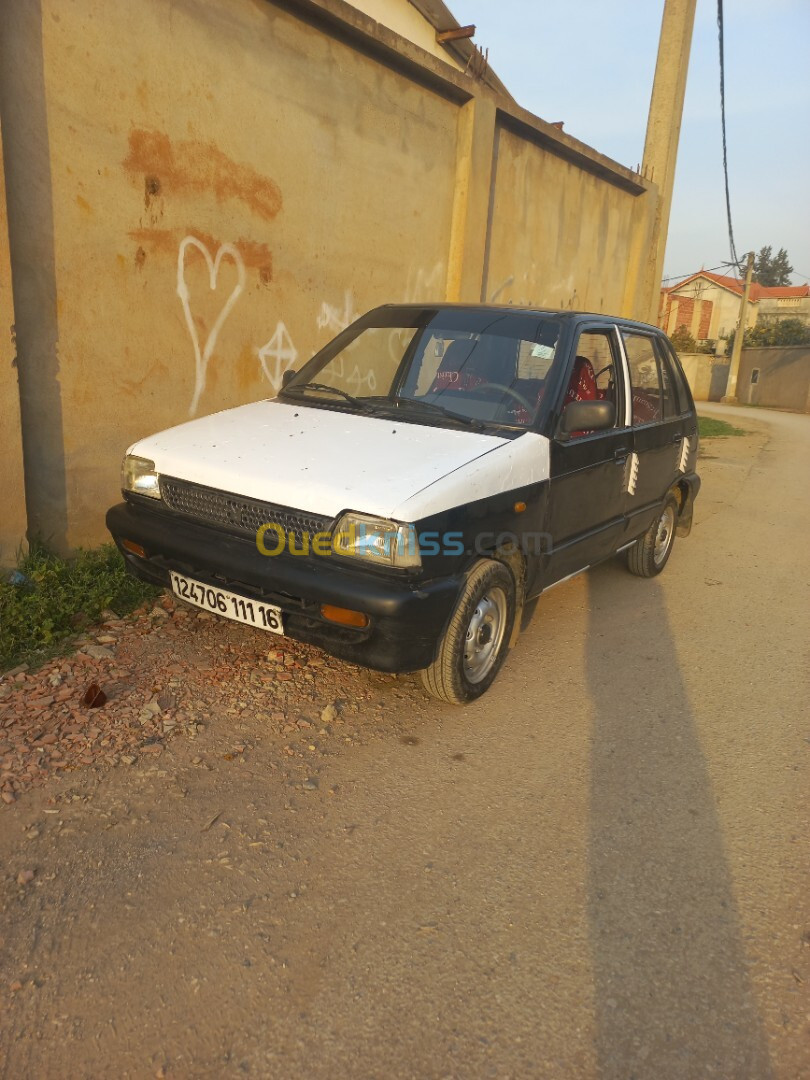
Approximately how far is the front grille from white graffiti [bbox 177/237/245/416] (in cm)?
224

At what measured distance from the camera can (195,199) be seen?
5160 mm

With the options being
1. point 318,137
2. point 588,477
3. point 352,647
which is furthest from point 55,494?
point 318,137

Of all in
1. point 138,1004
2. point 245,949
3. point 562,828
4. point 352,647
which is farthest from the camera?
point 352,647

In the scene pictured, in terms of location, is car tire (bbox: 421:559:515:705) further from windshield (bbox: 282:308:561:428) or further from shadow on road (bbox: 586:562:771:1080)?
windshield (bbox: 282:308:561:428)

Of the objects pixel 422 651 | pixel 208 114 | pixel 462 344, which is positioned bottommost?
pixel 422 651

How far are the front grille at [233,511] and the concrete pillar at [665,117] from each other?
11.6 metres

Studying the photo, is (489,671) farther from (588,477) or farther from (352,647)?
(588,477)

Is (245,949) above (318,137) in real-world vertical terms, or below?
below

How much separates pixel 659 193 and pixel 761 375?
23098mm

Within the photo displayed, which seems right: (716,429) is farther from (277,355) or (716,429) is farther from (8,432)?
(8,432)

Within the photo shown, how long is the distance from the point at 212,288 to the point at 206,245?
29cm

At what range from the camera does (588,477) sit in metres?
4.07

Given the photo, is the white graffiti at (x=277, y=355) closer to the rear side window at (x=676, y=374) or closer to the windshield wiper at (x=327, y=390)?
the windshield wiper at (x=327, y=390)

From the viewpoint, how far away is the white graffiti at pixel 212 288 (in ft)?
17.0
